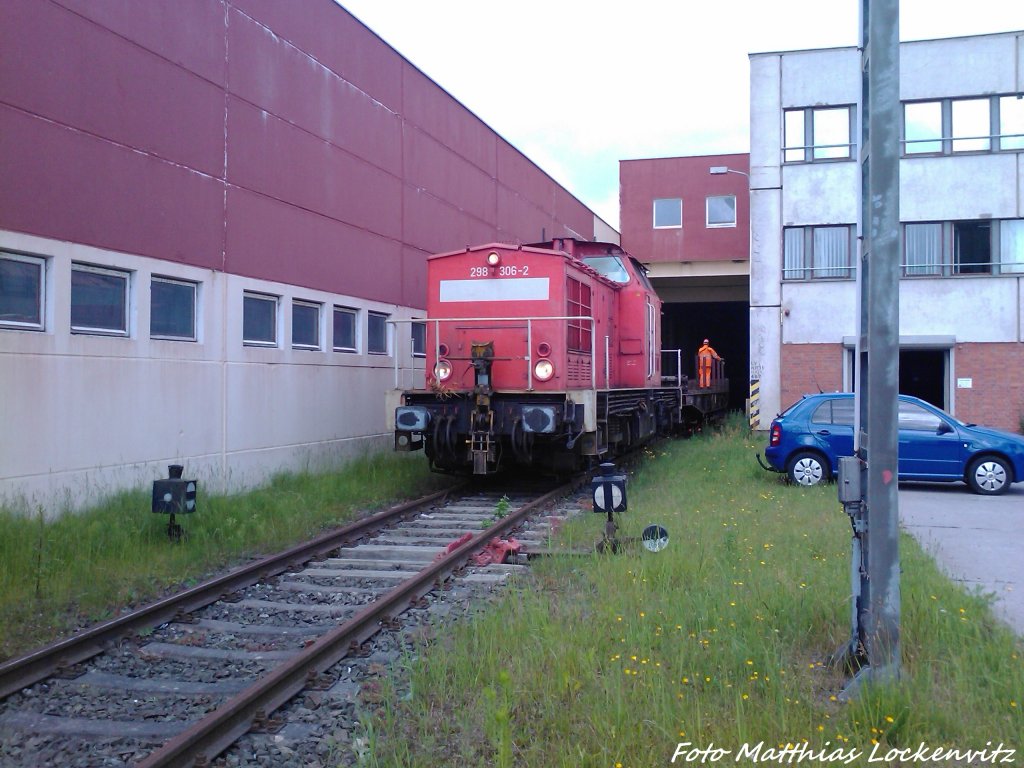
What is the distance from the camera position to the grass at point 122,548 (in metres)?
6.69

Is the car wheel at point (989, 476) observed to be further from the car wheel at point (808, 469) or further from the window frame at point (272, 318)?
the window frame at point (272, 318)

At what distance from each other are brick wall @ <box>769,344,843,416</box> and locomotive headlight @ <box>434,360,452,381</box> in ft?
41.9

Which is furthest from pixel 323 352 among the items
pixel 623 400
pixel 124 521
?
pixel 124 521

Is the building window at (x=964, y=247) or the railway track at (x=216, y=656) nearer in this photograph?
the railway track at (x=216, y=656)

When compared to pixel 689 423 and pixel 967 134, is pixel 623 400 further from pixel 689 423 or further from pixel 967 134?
pixel 967 134

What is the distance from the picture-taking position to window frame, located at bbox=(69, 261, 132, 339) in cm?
940

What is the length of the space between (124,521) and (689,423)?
17035mm

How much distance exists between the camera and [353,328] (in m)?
15.5

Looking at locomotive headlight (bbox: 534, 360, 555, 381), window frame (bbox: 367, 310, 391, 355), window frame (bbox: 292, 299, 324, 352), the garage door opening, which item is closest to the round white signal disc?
locomotive headlight (bbox: 534, 360, 555, 381)

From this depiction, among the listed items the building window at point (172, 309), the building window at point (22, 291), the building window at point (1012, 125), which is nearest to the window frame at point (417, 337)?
the building window at point (172, 309)

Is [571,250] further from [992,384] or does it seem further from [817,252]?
[992,384]

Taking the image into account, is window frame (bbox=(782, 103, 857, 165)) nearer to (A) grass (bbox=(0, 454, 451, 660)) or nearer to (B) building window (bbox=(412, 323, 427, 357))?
(B) building window (bbox=(412, 323, 427, 357))

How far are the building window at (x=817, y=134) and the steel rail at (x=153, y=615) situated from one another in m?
17.5

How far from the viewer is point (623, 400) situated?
13625 millimetres
